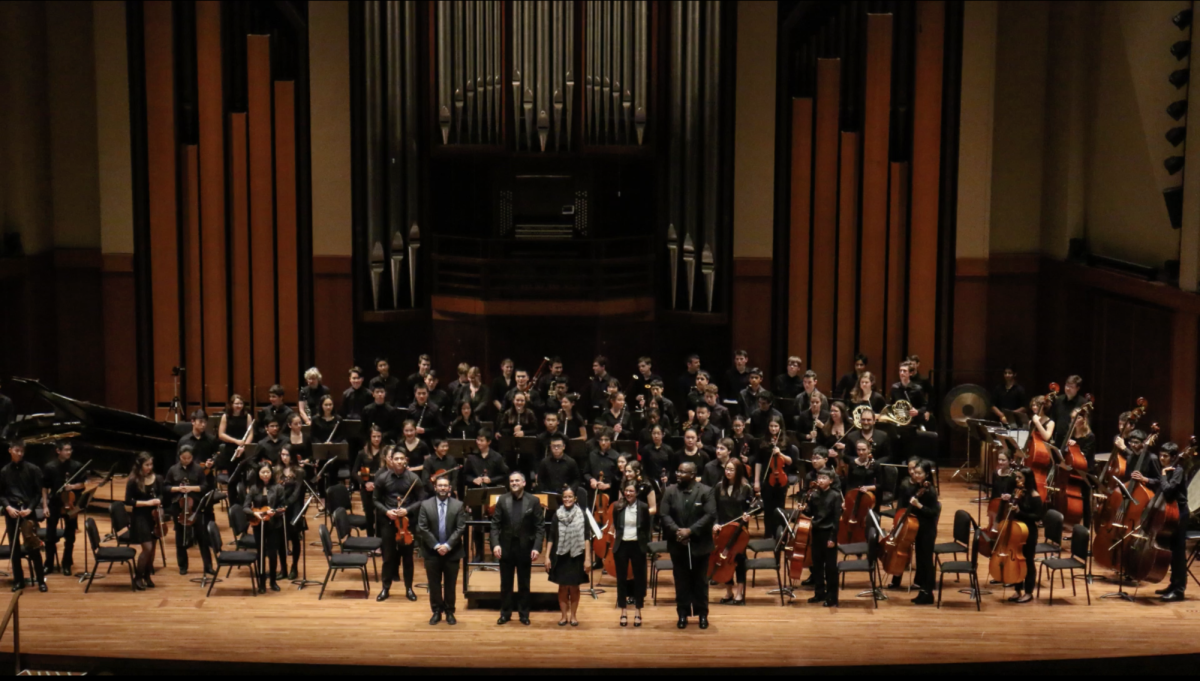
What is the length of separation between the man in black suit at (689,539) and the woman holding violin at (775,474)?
1.38 m

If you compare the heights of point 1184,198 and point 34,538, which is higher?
point 1184,198

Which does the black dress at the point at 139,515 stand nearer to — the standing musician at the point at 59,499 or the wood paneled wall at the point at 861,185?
the standing musician at the point at 59,499

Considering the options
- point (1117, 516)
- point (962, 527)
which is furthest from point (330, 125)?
point (1117, 516)

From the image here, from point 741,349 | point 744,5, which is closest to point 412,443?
point 741,349

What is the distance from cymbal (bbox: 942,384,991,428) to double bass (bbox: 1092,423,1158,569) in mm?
2875

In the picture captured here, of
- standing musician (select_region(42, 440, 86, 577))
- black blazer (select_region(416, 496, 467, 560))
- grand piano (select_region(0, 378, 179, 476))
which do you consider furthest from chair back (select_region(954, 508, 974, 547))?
standing musician (select_region(42, 440, 86, 577))

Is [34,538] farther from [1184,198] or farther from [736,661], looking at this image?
[1184,198]

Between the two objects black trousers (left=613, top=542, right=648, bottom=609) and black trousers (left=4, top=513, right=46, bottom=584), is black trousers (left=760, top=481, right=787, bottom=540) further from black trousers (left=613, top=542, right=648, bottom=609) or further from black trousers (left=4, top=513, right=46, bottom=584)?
black trousers (left=4, top=513, right=46, bottom=584)

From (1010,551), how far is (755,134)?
18.3 ft

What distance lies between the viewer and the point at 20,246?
14461mm

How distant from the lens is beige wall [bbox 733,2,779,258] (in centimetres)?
1490

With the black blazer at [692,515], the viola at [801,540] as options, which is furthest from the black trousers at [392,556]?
A: the viola at [801,540]

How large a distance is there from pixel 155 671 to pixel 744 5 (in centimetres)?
906

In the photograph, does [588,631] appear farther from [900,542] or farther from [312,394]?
[312,394]
